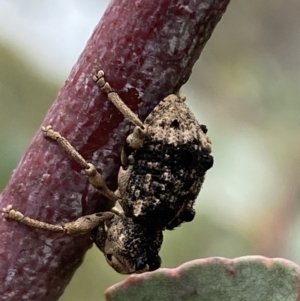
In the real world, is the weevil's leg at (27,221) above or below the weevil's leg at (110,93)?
below

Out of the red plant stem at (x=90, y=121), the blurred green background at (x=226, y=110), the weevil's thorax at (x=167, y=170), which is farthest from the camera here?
the blurred green background at (x=226, y=110)

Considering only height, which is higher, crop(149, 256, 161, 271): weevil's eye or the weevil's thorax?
the weevil's thorax

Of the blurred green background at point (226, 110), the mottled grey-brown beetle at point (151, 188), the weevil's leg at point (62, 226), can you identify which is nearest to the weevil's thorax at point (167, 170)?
the mottled grey-brown beetle at point (151, 188)

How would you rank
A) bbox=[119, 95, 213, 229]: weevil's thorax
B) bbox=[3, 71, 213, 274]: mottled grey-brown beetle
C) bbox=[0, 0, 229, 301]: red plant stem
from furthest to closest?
bbox=[119, 95, 213, 229]: weevil's thorax < bbox=[3, 71, 213, 274]: mottled grey-brown beetle < bbox=[0, 0, 229, 301]: red plant stem

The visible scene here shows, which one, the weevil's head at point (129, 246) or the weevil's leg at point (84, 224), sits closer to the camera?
the weevil's leg at point (84, 224)

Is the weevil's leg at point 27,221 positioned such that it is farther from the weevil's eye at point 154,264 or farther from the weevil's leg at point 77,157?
the weevil's eye at point 154,264

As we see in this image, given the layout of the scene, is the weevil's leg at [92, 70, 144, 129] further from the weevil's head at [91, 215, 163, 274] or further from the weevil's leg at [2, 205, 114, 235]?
the weevil's head at [91, 215, 163, 274]

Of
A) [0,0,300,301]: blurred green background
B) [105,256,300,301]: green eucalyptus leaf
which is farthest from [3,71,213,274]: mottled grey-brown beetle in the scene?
[0,0,300,301]: blurred green background
